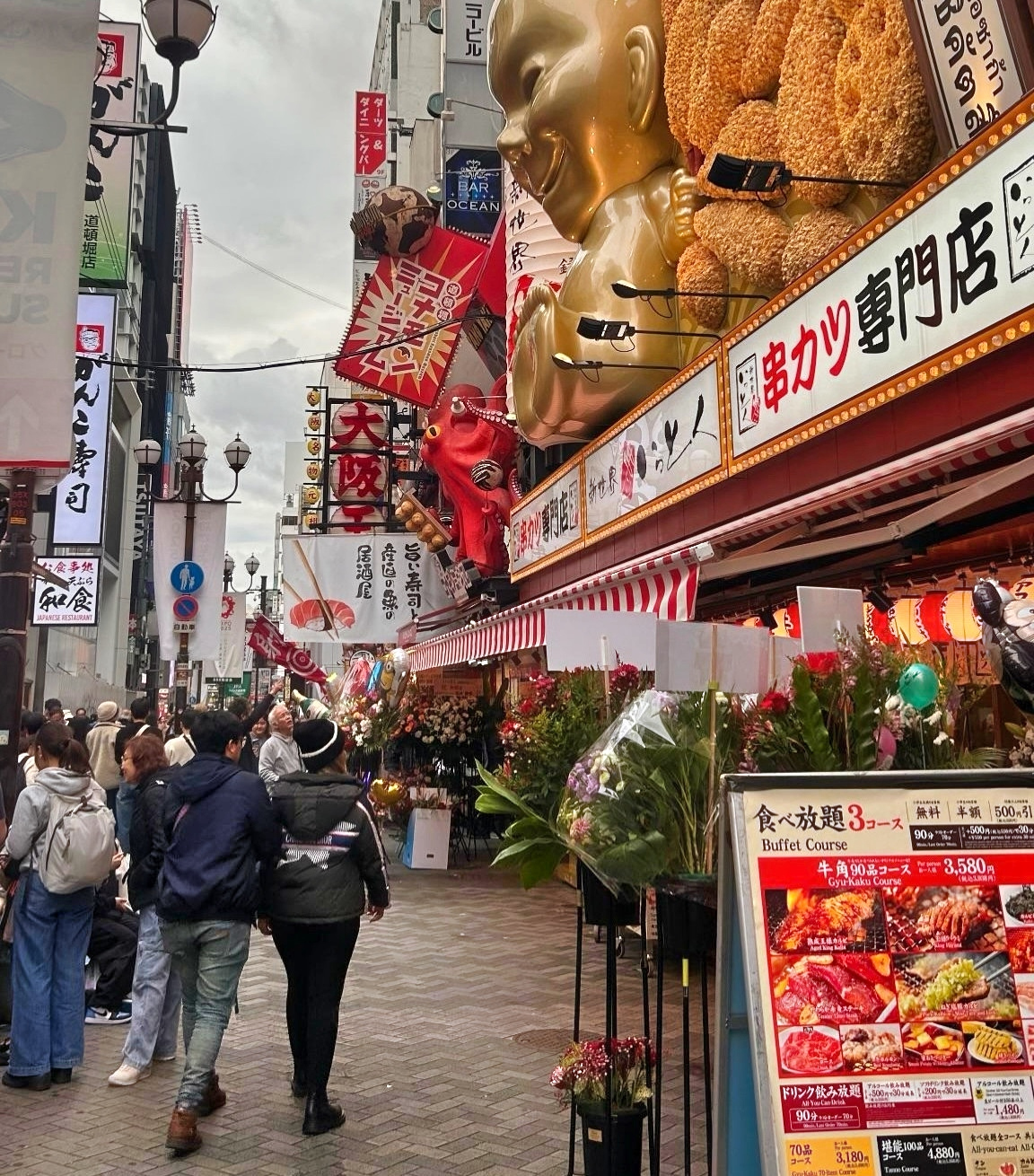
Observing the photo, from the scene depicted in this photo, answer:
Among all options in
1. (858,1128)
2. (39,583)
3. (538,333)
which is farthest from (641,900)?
(39,583)

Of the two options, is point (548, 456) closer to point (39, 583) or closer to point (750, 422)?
point (750, 422)

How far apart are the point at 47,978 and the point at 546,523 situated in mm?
8981

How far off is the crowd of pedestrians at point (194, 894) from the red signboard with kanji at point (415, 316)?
39.8 feet

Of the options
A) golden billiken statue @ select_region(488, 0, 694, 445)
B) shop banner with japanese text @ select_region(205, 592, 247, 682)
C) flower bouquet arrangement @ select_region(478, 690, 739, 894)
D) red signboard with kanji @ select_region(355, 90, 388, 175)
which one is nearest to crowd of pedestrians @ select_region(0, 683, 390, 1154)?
flower bouquet arrangement @ select_region(478, 690, 739, 894)

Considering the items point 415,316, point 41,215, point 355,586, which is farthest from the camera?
point 355,586

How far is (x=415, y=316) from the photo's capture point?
59.6 ft

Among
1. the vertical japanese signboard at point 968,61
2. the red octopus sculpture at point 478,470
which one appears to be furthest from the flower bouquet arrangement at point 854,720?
the red octopus sculpture at point 478,470

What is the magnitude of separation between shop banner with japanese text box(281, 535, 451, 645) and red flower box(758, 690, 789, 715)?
16.8 meters

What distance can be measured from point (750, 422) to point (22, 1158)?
20.9 ft

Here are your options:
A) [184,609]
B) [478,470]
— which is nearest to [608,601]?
[478,470]

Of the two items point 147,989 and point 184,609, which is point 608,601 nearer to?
point 147,989

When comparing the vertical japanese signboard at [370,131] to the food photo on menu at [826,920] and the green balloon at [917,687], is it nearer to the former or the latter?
the green balloon at [917,687]

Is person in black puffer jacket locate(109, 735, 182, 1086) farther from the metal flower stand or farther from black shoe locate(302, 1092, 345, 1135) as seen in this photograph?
the metal flower stand

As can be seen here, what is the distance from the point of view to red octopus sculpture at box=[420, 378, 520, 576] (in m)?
17.1
